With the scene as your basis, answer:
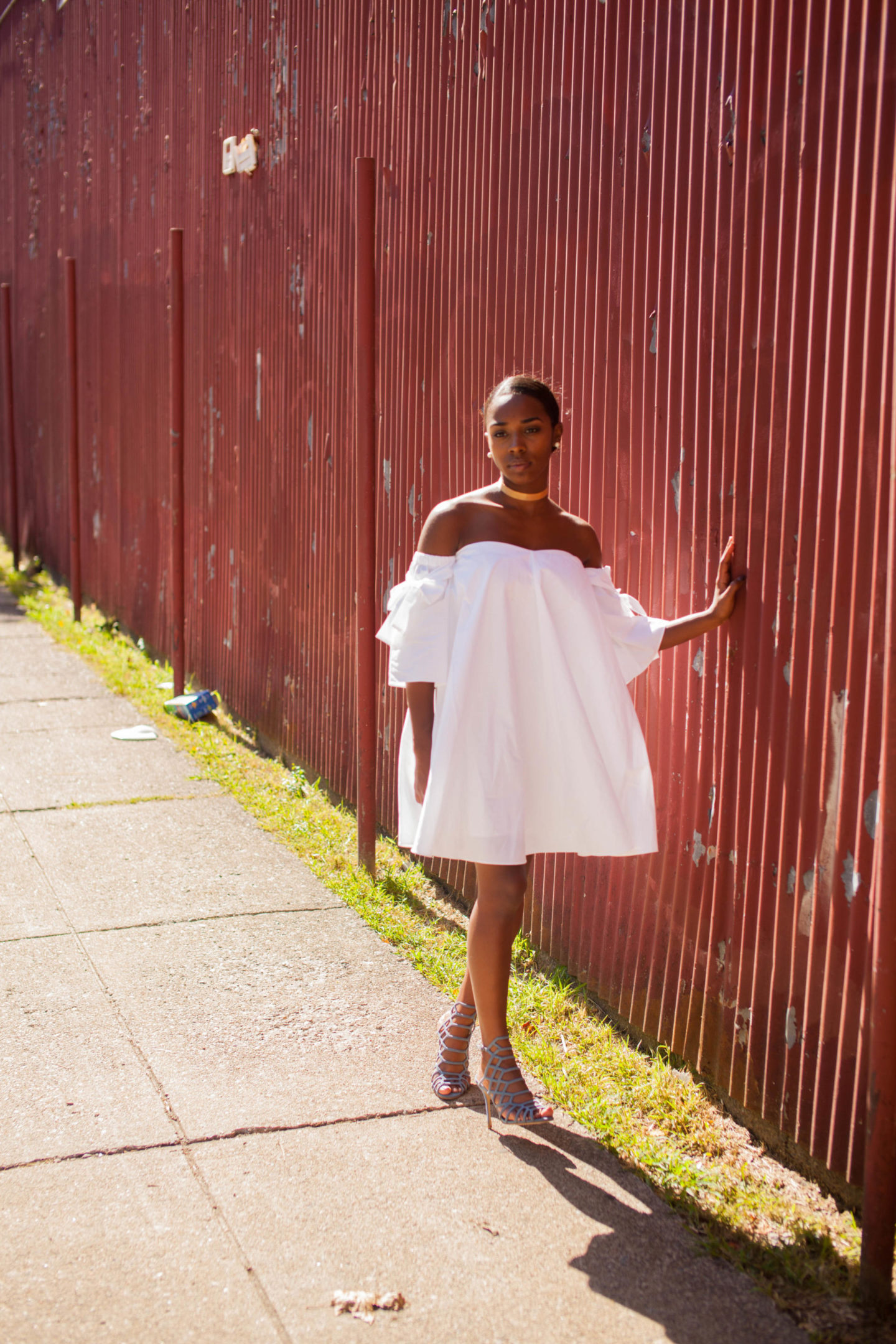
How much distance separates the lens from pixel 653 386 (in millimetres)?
3428

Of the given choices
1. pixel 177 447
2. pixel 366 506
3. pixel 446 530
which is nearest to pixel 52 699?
pixel 177 447

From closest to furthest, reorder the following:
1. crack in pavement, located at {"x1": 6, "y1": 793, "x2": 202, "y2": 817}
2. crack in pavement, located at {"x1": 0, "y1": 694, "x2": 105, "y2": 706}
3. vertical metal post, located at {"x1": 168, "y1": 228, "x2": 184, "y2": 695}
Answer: crack in pavement, located at {"x1": 6, "y1": 793, "x2": 202, "y2": 817} < vertical metal post, located at {"x1": 168, "y1": 228, "x2": 184, "y2": 695} < crack in pavement, located at {"x1": 0, "y1": 694, "x2": 105, "y2": 706}

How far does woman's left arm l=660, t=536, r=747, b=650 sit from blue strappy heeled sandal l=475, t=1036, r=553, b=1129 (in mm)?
1026

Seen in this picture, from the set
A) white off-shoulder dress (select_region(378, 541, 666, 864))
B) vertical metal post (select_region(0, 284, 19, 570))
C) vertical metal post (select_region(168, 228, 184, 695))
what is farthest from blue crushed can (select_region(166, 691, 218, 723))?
vertical metal post (select_region(0, 284, 19, 570))

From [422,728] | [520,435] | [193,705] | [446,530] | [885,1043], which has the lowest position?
[193,705]

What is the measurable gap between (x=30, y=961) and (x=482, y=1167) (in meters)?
1.70

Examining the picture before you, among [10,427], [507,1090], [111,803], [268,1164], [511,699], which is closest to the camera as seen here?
[268,1164]

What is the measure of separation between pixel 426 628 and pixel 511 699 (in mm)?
252

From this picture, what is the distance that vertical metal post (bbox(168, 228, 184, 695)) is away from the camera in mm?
7191

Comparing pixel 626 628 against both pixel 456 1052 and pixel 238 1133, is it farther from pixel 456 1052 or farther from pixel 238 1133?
pixel 238 1133

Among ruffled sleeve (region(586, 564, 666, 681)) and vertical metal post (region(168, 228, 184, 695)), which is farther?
vertical metal post (region(168, 228, 184, 695))

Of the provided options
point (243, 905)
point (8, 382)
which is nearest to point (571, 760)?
point (243, 905)

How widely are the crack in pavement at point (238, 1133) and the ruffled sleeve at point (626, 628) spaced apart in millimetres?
1131

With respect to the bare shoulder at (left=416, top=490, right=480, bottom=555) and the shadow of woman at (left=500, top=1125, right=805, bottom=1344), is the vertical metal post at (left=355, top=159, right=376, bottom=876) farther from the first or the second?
the shadow of woman at (left=500, top=1125, right=805, bottom=1344)
